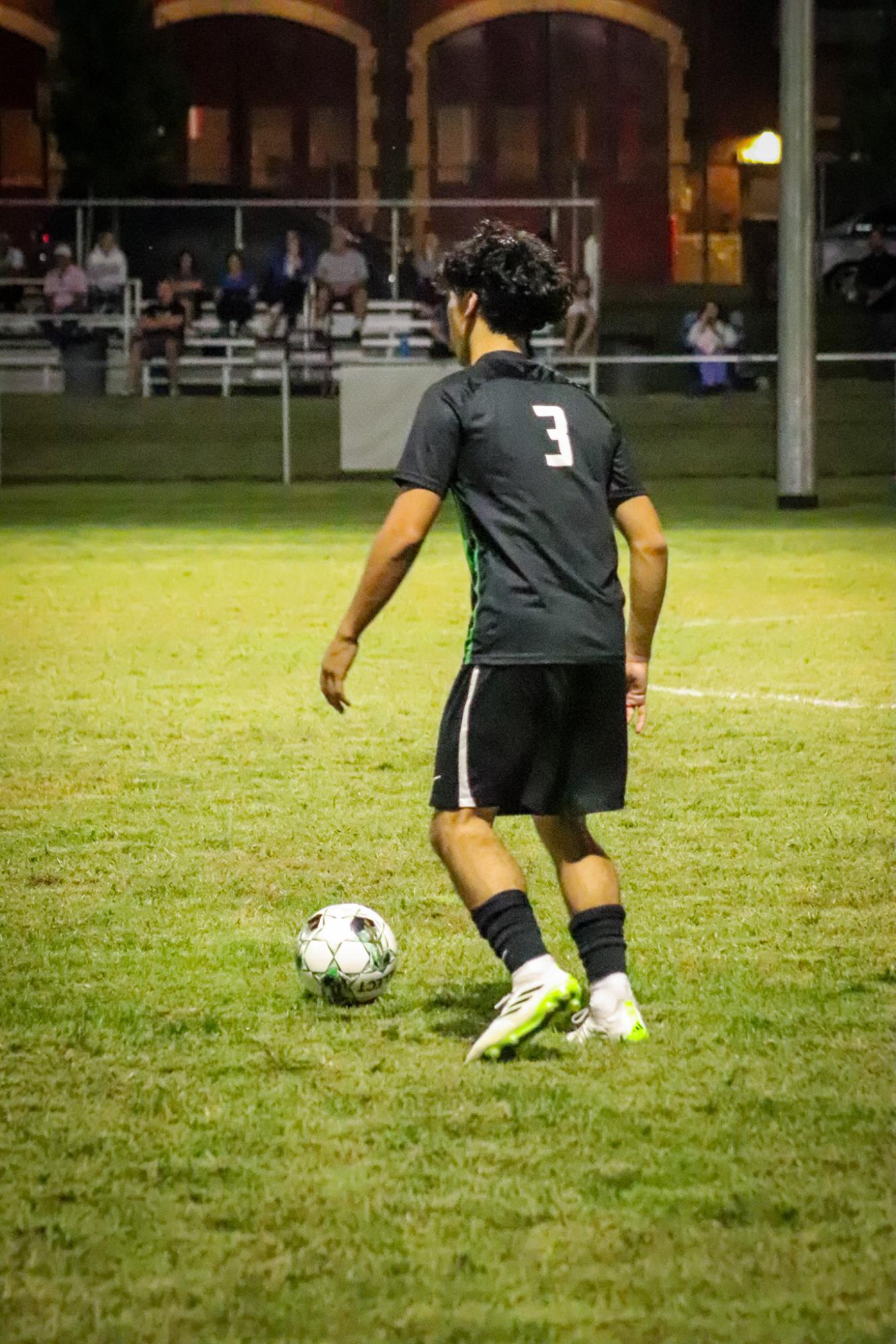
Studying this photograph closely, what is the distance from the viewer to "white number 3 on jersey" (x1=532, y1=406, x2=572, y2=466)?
495 cm

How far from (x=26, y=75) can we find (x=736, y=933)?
32711 millimetres

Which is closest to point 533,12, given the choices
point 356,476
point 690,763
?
point 356,476

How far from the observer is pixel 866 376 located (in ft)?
94.8

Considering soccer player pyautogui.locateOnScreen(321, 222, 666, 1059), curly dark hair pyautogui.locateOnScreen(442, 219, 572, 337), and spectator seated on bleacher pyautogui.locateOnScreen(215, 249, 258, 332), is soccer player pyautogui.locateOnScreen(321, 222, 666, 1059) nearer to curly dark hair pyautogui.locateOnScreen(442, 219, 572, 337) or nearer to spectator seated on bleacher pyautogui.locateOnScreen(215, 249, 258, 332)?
curly dark hair pyautogui.locateOnScreen(442, 219, 572, 337)

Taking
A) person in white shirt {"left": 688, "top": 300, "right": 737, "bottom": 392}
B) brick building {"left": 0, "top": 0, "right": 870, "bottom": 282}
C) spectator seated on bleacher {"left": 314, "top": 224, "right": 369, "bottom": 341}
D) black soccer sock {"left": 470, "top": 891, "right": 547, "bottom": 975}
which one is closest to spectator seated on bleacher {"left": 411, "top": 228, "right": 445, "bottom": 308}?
spectator seated on bleacher {"left": 314, "top": 224, "right": 369, "bottom": 341}

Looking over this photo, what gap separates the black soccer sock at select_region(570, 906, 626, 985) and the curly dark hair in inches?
51.2

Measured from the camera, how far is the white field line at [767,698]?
403 inches

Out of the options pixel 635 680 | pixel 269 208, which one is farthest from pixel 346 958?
pixel 269 208

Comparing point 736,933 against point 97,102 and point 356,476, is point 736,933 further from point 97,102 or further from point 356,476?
point 97,102

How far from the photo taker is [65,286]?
2664 centimetres

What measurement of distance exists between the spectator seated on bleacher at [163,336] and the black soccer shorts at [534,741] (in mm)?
21553

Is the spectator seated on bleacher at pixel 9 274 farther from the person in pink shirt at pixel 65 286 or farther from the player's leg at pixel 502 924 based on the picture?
the player's leg at pixel 502 924

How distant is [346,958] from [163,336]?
71.3 ft

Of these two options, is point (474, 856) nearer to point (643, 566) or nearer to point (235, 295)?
point (643, 566)
